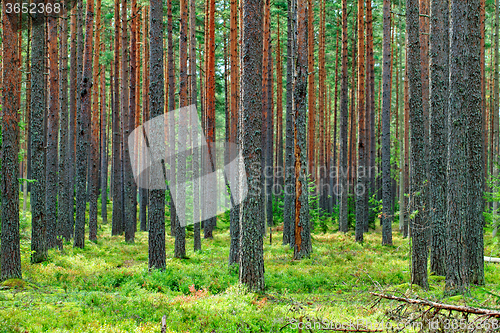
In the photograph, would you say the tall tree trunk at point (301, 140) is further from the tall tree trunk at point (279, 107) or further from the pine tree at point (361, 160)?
the tall tree trunk at point (279, 107)

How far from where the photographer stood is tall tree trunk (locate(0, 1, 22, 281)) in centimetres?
787

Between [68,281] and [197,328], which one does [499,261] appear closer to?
[197,328]

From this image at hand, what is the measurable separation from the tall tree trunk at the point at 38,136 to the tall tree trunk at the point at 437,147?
978 cm

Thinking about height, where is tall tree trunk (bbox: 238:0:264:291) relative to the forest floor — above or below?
above

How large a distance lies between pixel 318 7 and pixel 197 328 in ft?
73.3

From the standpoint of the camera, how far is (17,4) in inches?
316

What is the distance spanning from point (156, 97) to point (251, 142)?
3330mm

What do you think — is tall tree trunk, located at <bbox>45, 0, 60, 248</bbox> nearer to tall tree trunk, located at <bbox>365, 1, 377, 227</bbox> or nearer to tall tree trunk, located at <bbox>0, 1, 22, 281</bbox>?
tall tree trunk, located at <bbox>0, 1, 22, 281</bbox>

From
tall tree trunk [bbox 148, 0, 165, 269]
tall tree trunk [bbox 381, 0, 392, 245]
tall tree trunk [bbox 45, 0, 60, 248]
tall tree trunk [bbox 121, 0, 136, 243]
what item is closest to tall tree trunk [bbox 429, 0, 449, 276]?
tall tree trunk [bbox 381, 0, 392, 245]

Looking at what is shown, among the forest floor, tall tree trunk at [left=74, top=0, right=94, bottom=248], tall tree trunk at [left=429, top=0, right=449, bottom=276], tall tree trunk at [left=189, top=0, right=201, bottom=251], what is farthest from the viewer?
tall tree trunk at [left=189, top=0, right=201, bottom=251]

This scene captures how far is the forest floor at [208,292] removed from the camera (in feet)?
17.8

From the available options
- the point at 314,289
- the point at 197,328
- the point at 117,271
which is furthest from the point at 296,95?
the point at 197,328

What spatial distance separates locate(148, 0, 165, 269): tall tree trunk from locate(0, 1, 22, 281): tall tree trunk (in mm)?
2974

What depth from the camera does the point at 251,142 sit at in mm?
7379
